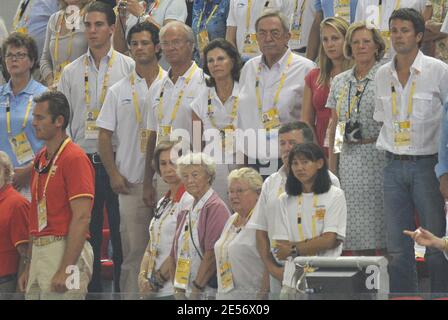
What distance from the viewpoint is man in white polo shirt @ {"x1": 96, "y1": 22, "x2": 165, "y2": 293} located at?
909cm

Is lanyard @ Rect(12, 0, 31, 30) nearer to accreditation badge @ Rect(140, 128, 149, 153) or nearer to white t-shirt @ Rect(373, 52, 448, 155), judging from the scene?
accreditation badge @ Rect(140, 128, 149, 153)

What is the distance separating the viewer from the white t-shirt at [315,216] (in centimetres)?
741

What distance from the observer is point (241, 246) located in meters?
7.84

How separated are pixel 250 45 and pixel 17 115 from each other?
190 cm

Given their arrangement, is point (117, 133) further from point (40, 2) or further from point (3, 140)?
point (40, 2)

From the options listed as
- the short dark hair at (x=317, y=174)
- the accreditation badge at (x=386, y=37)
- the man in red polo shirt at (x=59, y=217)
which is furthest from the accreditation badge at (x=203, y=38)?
the short dark hair at (x=317, y=174)

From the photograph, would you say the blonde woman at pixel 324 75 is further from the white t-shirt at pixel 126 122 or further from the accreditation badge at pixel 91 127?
the accreditation badge at pixel 91 127

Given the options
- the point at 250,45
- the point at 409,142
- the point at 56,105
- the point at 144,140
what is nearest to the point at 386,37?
the point at 250,45

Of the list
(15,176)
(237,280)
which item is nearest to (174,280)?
(237,280)

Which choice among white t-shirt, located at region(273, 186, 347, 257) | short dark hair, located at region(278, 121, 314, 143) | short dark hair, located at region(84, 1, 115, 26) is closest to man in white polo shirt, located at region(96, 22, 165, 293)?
short dark hair, located at region(84, 1, 115, 26)

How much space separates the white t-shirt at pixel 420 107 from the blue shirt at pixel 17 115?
2659mm

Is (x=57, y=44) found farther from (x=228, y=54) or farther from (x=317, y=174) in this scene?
(x=317, y=174)

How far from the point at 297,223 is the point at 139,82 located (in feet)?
7.79

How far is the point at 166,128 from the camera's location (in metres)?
9.05
